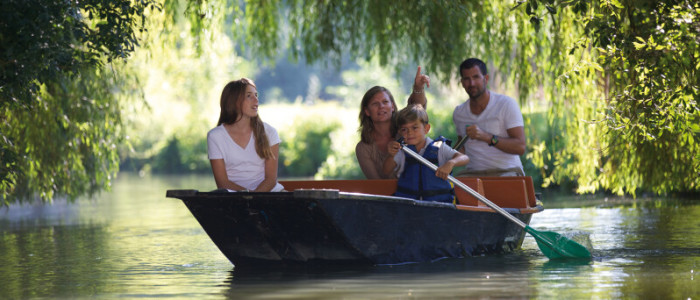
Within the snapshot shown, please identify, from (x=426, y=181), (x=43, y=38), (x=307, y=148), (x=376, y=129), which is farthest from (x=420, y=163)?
(x=307, y=148)

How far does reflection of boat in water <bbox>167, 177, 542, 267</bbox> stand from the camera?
681 centimetres

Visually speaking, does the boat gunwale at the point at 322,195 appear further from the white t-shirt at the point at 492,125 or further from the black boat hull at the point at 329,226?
the white t-shirt at the point at 492,125

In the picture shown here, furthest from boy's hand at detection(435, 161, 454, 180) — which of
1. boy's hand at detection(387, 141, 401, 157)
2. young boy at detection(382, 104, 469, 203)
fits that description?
boy's hand at detection(387, 141, 401, 157)

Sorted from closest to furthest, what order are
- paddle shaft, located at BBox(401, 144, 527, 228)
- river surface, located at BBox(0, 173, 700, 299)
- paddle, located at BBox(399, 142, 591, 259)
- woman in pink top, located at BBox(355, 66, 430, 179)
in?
river surface, located at BBox(0, 173, 700, 299) → paddle shaft, located at BBox(401, 144, 527, 228) → woman in pink top, located at BBox(355, 66, 430, 179) → paddle, located at BBox(399, 142, 591, 259)

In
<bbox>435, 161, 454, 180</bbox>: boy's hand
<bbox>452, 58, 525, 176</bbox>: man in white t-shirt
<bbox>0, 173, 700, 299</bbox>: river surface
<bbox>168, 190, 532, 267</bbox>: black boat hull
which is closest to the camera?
<bbox>0, 173, 700, 299</bbox>: river surface

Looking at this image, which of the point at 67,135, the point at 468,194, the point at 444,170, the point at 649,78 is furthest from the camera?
the point at 67,135

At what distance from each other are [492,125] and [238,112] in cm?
202

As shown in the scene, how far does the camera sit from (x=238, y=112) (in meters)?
7.21

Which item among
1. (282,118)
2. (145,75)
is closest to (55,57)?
(145,75)

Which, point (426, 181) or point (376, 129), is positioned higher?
point (376, 129)

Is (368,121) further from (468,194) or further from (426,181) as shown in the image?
(468,194)

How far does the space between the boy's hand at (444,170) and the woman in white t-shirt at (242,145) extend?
108 cm

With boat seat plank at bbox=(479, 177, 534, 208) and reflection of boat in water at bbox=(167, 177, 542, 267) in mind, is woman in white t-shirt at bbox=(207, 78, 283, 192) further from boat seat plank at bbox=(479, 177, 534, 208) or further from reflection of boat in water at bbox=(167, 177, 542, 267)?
boat seat plank at bbox=(479, 177, 534, 208)

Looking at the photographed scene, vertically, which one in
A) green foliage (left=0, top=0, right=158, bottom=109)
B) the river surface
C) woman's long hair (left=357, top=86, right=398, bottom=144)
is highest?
green foliage (left=0, top=0, right=158, bottom=109)
